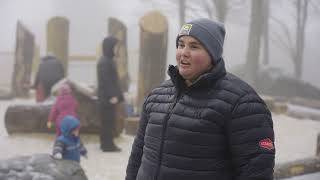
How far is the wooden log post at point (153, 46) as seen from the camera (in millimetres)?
8680

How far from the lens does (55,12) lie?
151 ft

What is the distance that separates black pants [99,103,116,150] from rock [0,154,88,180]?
2470mm

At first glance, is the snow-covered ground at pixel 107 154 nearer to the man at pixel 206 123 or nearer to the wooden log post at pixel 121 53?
the wooden log post at pixel 121 53

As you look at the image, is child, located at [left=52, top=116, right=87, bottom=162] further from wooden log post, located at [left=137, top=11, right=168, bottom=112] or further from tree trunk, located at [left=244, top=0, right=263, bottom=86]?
tree trunk, located at [left=244, top=0, right=263, bottom=86]

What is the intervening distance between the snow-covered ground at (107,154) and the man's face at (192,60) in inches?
149

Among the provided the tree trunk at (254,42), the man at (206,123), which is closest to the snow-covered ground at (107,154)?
the man at (206,123)

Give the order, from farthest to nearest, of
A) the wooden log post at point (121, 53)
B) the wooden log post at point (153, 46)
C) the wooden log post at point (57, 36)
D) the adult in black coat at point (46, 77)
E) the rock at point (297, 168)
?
the wooden log post at point (57, 36)
the wooden log post at point (121, 53)
the adult in black coat at point (46, 77)
the wooden log post at point (153, 46)
the rock at point (297, 168)

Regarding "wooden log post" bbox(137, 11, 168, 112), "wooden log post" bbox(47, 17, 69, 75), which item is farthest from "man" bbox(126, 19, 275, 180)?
"wooden log post" bbox(47, 17, 69, 75)

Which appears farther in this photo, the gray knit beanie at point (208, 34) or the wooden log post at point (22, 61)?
the wooden log post at point (22, 61)

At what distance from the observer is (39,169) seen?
440 centimetres

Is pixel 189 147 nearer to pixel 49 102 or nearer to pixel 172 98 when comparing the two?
pixel 172 98

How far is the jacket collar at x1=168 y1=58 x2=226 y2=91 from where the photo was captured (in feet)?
7.18

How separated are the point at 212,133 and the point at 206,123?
5 centimetres

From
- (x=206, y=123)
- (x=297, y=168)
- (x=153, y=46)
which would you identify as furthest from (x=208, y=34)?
(x=153, y=46)
